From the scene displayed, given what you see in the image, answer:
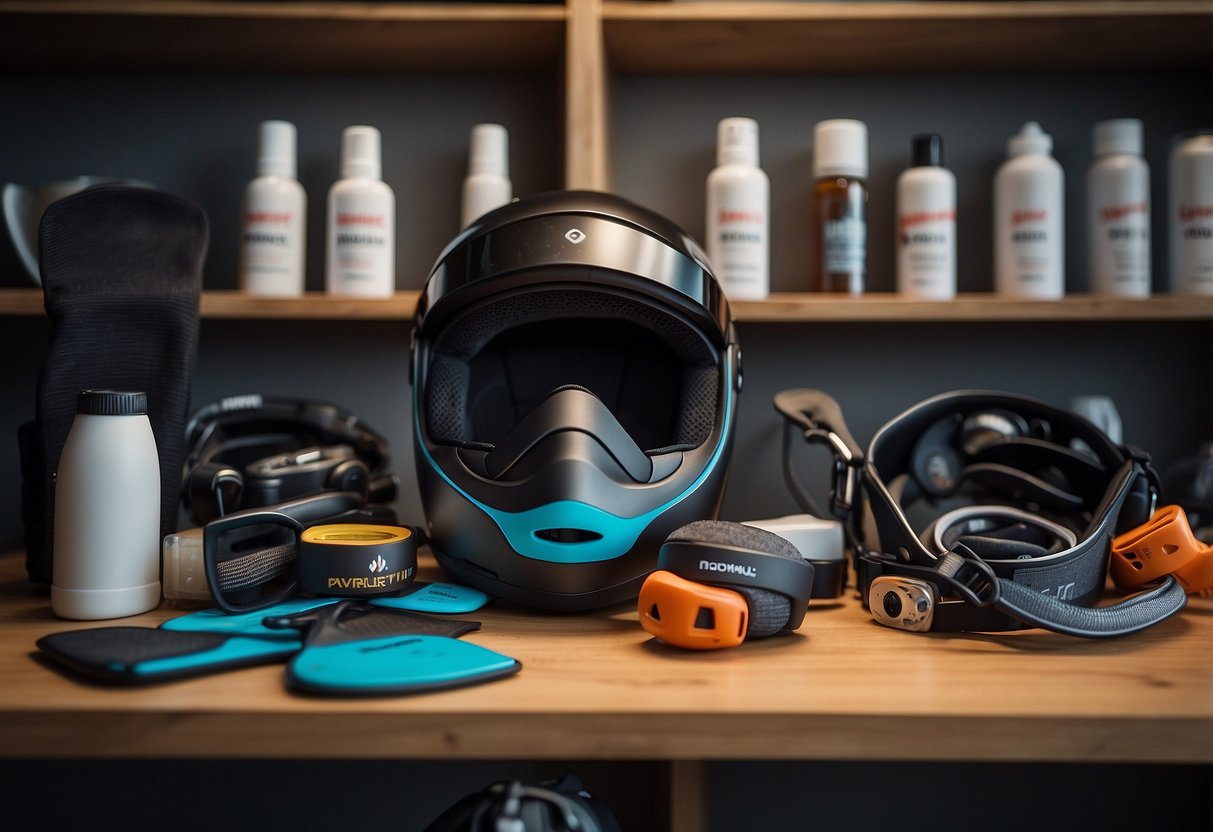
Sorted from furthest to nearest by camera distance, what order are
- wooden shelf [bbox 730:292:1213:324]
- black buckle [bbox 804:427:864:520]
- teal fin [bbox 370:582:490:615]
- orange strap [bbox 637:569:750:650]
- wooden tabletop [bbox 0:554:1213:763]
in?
wooden shelf [bbox 730:292:1213:324], black buckle [bbox 804:427:864:520], teal fin [bbox 370:582:490:615], orange strap [bbox 637:569:750:650], wooden tabletop [bbox 0:554:1213:763]

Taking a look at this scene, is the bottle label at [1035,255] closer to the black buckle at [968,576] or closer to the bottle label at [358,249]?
the black buckle at [968,576]

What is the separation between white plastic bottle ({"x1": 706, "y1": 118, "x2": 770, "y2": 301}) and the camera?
97 centimetres

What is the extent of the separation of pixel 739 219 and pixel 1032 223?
0.34 metres

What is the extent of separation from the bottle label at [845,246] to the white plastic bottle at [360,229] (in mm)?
517

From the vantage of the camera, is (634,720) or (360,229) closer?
(634,720)

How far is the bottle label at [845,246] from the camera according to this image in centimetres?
100

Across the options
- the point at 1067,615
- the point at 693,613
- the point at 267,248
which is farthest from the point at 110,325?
the point at 1067,615

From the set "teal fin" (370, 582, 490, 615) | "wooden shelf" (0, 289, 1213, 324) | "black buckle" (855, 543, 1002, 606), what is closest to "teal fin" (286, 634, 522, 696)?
"teal fin" (370, 582, 490, 615)

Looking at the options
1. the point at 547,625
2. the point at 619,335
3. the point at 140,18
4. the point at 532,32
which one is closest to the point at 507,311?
the point at 619,335

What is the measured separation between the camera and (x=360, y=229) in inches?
38.2

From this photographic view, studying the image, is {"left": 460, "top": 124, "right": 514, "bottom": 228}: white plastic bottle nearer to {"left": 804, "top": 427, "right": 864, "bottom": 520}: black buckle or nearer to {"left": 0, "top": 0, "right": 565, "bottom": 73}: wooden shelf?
{"left": 0, "top": 0, "right": 565, "bottom": 73}: wooden shelf

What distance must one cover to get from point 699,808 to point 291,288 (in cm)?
72

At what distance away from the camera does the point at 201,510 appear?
807 mm

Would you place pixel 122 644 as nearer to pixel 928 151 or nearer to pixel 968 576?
pixel 968 576
